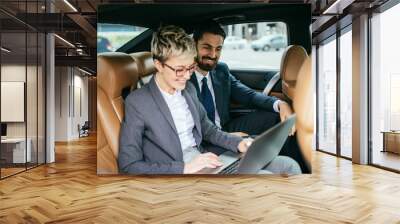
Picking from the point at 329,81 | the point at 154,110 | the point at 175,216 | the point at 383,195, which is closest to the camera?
the point at 175,216

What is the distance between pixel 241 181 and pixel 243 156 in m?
0.39

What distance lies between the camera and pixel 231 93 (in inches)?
263

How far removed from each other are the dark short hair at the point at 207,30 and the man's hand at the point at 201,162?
183 cm

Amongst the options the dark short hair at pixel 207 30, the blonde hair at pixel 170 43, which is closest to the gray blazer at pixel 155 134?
the blonde hair at pixel 170 43

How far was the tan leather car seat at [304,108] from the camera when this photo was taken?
668cm

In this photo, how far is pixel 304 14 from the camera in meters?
6.66

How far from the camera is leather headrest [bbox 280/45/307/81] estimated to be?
6.64m

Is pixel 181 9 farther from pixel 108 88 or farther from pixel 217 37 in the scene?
pixel 108 88

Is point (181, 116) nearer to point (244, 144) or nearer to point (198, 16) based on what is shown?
point (244, 144)

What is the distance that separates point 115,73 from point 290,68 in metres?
2.80

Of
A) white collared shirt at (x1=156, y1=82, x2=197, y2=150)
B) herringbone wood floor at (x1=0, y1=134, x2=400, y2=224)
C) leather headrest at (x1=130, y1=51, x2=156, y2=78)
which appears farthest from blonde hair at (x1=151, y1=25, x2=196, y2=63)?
herringbone wood floor at (x1=0, y1=134, x2=400, y2=224)

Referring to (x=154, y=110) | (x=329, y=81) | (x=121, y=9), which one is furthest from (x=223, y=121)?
(x=329, y=81)

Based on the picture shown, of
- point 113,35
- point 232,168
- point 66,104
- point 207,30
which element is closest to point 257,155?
point 232,168

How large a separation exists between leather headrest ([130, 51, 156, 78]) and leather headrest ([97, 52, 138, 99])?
3.1 inches
